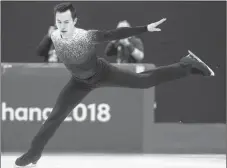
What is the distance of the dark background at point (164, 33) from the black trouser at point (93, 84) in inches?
204

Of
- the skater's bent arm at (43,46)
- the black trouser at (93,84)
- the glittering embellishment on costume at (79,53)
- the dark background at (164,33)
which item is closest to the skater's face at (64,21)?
the glittering embellishment on costume at (79,53)

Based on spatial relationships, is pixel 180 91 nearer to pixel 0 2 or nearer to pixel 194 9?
pixel 194 9

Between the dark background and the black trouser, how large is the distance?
17.0ft

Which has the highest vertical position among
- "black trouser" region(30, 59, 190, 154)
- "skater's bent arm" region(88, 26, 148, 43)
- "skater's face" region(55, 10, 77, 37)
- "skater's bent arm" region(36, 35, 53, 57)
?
"skater's face" region(55, 10, 77, 37)

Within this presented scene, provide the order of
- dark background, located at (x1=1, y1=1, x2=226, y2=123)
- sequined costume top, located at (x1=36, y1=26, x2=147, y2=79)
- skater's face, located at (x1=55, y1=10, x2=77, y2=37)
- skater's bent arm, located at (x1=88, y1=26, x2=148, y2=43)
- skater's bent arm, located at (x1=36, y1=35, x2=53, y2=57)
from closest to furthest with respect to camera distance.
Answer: skater's bent arm, located at (x1=88, y1=26, x2=148, y2=43) < skater's face, located at (x1=55, y1=10, x2=77, y2=37) < sequined costume top, located at (x1=36, y1=26, x2=147, y2=79) < skater's bent arm, located at (x1=36, y1=35, x2=53, y2=57) < dark background, located at (x1=1, y1=1, x2=226, y2=123)

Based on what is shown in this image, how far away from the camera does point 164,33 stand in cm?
1123

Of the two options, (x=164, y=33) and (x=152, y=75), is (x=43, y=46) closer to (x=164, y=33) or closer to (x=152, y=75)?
(x=152, y=75)

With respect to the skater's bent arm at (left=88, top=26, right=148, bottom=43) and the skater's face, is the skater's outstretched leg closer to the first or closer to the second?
the skater's bent arm at (left=88, top=26, right=148, bottom=43)

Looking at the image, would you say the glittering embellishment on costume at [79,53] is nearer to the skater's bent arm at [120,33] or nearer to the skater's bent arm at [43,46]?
the skater's bent arm at [120,33]

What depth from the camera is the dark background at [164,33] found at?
11102mm

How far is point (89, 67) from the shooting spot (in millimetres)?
5684

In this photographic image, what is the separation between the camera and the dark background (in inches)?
437

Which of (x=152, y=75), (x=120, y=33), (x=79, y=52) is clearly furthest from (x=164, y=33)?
(x=120, y=33)

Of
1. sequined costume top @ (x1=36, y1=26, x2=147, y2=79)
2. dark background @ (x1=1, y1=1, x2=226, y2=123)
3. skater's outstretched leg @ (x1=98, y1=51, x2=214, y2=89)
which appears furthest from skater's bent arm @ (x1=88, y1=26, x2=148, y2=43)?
dark background @ (x1=1, y1=1, x2=226, y2=123)
